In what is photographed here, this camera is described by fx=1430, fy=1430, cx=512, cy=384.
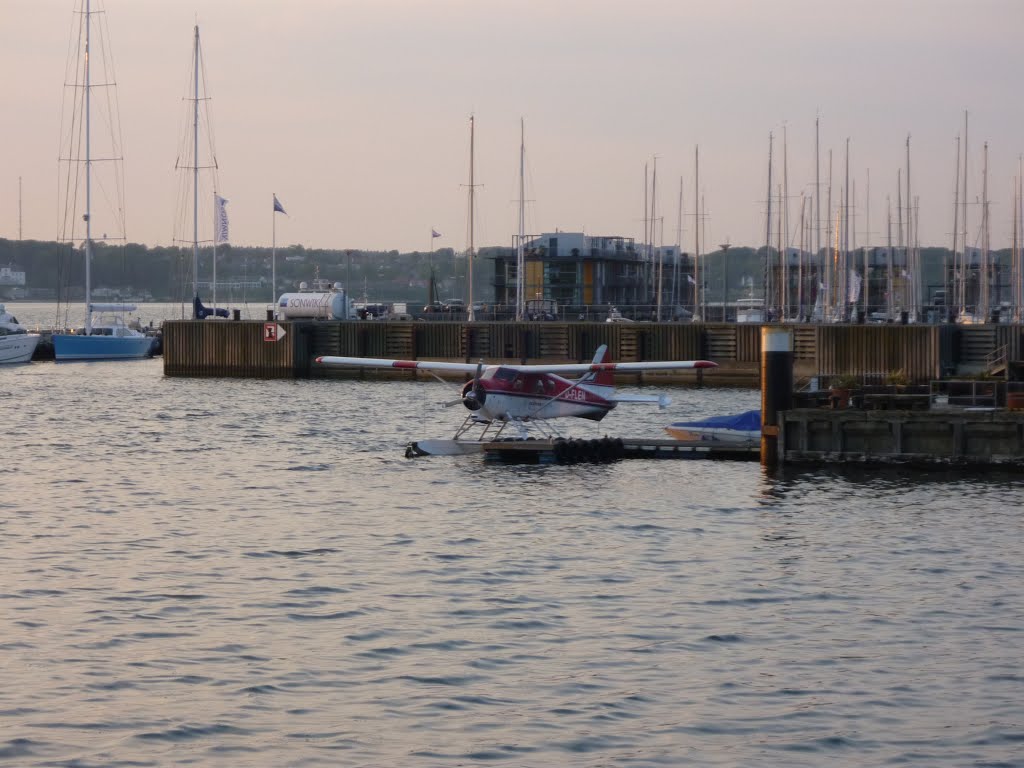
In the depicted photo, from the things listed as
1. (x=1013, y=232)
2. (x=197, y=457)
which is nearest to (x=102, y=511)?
(x=197, y=457)

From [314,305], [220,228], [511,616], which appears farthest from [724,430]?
[220,228]

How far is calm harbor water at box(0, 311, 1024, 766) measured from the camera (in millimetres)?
15555

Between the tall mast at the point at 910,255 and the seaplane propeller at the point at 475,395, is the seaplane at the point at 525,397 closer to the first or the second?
the seaplane propeller at the point at 475,395

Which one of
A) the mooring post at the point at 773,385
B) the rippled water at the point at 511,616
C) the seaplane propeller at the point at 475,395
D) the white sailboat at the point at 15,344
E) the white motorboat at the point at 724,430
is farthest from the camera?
the white sailboat at the point at 15,344

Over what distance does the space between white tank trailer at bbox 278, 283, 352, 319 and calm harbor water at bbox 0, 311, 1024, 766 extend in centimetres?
4999

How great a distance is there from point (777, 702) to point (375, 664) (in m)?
5.10

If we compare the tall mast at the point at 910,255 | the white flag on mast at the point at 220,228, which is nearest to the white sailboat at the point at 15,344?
the white flag on mast at the point at 220,228

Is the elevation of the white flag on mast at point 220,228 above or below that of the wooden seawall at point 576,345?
above

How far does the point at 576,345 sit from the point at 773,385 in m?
40.6

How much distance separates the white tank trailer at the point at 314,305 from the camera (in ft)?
292

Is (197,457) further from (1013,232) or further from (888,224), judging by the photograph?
(888,224)

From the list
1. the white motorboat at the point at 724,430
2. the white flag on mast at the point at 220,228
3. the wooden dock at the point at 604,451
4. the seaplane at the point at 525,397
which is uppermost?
the white flag on mast at the point at 220,228

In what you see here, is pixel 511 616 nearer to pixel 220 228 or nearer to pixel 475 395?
pixel 475 395

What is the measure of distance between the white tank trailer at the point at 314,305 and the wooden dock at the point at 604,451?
5059cm
